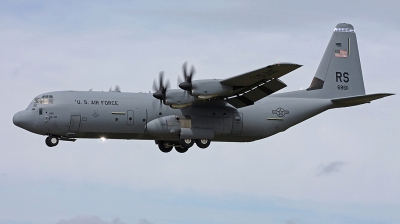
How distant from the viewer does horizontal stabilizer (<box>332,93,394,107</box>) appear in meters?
30.8

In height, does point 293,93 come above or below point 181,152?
above

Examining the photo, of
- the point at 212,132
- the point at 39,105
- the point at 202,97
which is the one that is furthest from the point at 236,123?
the point at 39,105

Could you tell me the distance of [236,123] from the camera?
30.8 m

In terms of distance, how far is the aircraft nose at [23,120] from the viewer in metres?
29.2

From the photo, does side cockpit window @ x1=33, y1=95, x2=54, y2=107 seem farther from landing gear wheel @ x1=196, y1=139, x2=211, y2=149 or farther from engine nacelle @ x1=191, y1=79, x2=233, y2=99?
landing gear wheel @ x1=196, y1=139, x2=211, y2=149

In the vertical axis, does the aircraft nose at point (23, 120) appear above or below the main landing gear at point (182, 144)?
above

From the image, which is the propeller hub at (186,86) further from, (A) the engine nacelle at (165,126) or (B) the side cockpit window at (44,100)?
(B) the side cockpit window at (44,100)

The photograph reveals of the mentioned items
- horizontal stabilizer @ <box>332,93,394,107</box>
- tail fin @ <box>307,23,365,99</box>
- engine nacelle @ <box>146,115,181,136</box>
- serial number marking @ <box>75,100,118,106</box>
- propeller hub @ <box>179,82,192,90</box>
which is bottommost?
engine nacelle @ <box>146,115,181,136</box>

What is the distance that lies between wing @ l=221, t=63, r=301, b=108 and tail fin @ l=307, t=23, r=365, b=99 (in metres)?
4.27

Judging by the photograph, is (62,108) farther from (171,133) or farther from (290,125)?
(290,125)

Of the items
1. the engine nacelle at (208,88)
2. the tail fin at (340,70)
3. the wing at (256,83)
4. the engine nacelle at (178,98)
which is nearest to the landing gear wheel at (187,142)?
the engine nacelle at (178,98)

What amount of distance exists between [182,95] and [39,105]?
576 cm

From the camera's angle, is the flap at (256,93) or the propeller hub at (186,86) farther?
the flap at (256,93)

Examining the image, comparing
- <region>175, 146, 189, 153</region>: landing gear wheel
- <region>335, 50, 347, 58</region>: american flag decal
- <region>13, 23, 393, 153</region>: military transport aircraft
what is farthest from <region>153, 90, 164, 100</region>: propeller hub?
<region>335, 50, 347, 58</region>: american flag decal
